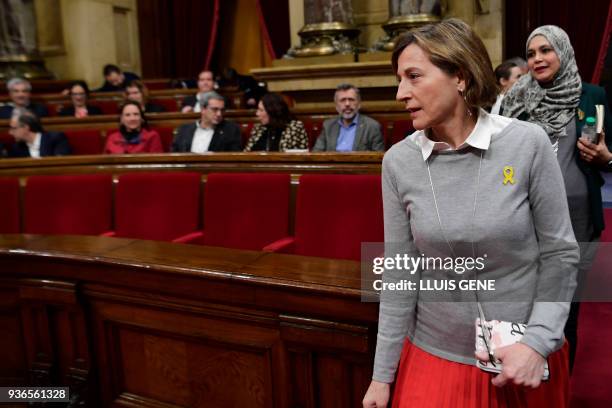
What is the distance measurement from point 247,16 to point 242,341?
24.8ft

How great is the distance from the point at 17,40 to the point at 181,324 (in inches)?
292

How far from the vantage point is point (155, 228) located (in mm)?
2646

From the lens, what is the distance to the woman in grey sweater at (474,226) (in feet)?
3.05

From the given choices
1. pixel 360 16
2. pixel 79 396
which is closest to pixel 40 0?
pixel 360 16

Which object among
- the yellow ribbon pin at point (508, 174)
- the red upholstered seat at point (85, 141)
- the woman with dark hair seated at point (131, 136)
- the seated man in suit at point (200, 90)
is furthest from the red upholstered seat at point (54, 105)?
the yellow ribbon pin at point (508, 174)

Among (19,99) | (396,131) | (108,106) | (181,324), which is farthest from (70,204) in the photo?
(108,106)

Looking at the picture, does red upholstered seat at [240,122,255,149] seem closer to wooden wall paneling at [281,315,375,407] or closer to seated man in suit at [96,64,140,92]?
wooden wall paneling at [281,315,375,407]

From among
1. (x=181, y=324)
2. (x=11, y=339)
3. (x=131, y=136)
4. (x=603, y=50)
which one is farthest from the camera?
(x=603, y=50)

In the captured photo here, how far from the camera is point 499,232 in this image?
929 mm

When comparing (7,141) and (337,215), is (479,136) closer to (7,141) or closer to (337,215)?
(337,215)

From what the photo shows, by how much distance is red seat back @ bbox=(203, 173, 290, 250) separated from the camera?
7.86 feet

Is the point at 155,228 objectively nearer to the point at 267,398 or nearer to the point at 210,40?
the point at 267,398

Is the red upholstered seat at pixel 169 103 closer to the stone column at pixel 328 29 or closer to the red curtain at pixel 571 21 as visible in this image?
the stone column at pixel 328 29

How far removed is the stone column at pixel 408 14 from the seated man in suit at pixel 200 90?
171 centimetres
